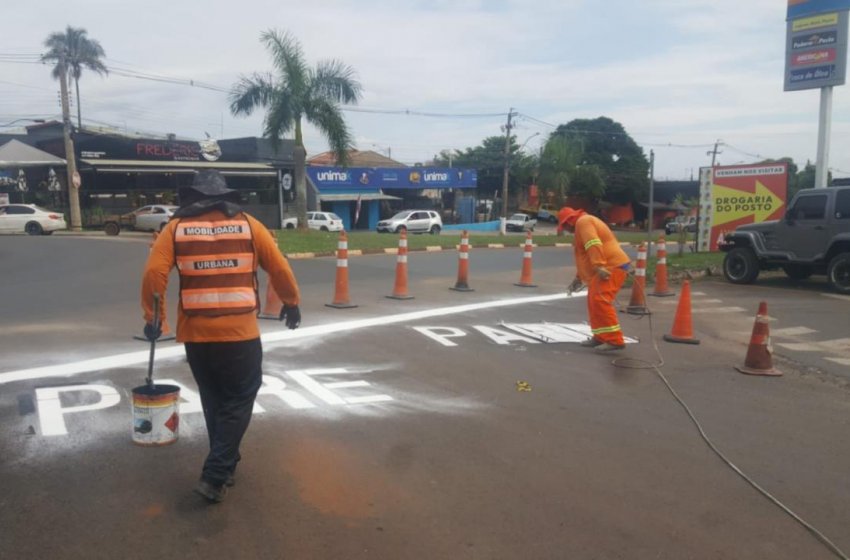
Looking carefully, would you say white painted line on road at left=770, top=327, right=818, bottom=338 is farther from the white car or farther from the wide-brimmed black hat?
the white car

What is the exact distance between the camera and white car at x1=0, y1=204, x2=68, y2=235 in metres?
30.2

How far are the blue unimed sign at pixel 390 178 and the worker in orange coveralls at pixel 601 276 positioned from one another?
122 feet

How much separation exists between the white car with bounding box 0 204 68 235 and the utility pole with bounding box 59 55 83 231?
9.89ft

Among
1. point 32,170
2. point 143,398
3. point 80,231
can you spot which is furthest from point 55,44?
point 143,398

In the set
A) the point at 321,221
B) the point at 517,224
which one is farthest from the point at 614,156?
the point at 321,221

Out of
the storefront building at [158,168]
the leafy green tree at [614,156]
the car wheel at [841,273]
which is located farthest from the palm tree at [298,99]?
the leafy green tree at [614,156]

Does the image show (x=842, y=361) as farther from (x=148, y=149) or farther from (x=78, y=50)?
(x=78, y=50)

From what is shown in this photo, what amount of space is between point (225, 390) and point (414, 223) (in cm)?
3593

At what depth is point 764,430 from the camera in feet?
18.1

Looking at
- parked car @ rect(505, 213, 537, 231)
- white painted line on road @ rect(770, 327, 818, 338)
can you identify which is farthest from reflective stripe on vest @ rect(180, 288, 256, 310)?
parked car @ rect(505, 213, 537, 231)

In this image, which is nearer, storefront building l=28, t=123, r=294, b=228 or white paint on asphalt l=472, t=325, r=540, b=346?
white paint on asphalt l=472, t=325, r=540, b=346

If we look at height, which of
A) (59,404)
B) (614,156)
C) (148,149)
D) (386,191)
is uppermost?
(614,156)

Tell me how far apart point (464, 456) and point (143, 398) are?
211 centimetres

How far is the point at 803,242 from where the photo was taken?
46.3 feet
